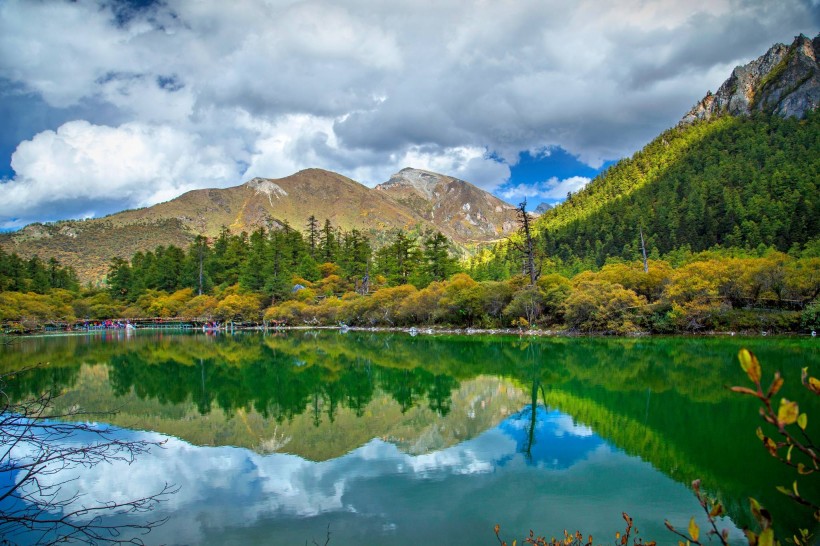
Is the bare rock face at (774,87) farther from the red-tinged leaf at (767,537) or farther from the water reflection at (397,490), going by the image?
the red-tinged leaf at (767,537)

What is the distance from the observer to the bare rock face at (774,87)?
305ft

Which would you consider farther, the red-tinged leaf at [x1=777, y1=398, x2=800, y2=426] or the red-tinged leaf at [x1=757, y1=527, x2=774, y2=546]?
the red-tinged leaf at [x1=757, y1=527, x2=774, y2=546]

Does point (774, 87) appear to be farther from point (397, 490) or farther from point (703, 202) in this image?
point (397, 490)

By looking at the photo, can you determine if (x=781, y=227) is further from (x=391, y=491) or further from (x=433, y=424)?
(x=391, y=491)

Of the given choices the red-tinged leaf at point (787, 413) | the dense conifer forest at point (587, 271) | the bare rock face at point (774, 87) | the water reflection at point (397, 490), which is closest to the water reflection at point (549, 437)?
the water reflection at point (397, 490)

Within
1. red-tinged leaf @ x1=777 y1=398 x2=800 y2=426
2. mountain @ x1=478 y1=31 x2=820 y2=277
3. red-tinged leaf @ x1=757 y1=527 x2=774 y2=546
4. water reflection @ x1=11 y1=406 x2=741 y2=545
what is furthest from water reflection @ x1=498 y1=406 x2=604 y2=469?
mountain @ x1=478 y1=31 x2=820 y2=277

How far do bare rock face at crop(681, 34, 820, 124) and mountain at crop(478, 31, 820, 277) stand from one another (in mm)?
218

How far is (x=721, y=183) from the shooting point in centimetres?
6806

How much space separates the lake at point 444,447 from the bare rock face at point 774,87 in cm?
9585

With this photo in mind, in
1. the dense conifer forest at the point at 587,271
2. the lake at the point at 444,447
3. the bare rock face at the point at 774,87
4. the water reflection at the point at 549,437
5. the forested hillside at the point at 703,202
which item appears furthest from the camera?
the bare rock face at the point at 774,87

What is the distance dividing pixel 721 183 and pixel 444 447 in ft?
237

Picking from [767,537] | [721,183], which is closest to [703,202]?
[721,183]

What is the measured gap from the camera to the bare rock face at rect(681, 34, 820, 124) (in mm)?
92938

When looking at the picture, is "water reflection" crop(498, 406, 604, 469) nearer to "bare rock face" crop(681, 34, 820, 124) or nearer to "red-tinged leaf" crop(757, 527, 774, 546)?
"red-tinged leaf" crop(757, 527, 774, 546)
